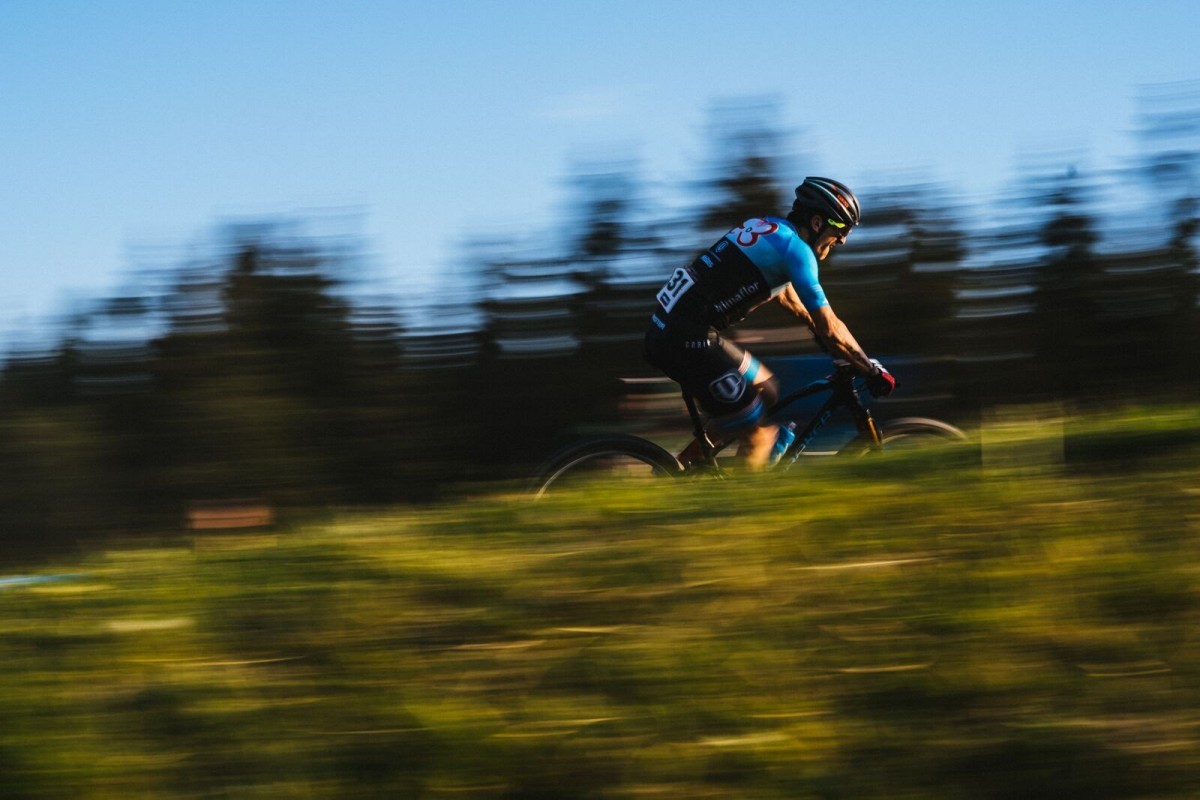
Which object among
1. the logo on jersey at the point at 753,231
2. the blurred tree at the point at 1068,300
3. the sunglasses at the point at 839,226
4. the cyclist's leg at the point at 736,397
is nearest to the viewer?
the cyclist's leg at the point at 736,397

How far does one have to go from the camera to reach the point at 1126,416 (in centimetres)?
432

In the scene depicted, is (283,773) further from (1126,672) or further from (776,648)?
(1126,672)

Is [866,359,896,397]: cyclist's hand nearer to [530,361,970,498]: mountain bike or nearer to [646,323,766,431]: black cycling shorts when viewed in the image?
[530,361,970,498]: mountain bike

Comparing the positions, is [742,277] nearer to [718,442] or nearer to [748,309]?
[748,309]

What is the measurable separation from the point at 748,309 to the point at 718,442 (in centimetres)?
79

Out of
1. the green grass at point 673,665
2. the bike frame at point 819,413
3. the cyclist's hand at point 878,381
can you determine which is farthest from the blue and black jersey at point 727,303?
the green grass at point 673,665

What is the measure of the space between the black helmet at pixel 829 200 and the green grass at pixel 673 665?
4.27m

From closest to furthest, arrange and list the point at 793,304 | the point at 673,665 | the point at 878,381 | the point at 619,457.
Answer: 1. the point at 673,665
2. the point at 619,457
3. the point at 878,381
4. the point at 793,304

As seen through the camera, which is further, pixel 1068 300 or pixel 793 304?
pixel 1068 300

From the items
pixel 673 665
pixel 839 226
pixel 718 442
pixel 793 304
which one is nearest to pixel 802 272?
pixel 839 226

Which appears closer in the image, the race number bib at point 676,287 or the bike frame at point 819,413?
the bike frame at point 819,413

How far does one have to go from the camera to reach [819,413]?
757 cm

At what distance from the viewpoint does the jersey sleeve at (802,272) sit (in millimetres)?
7367

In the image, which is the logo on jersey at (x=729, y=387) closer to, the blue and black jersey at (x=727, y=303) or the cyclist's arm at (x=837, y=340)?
the blue and black jersey at (x=727, y=303)
